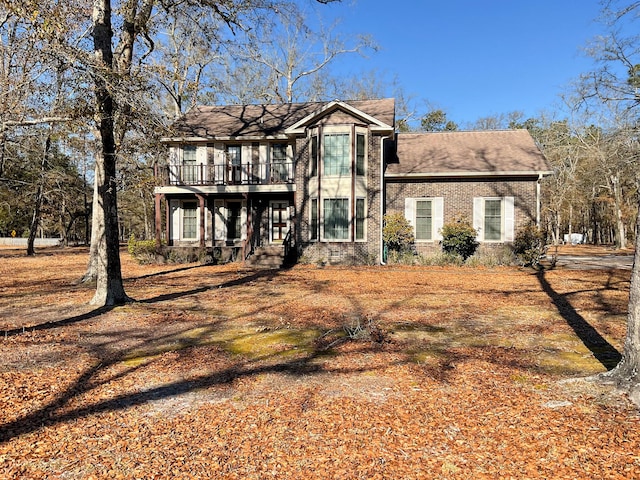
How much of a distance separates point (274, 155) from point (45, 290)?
11.5 meters

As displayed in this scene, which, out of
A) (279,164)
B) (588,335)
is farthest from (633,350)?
(279,164)

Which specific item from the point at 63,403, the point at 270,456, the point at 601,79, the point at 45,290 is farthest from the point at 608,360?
the point at 601,79

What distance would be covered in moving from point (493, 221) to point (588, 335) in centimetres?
1209

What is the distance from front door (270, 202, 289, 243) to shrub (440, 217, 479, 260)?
24.2 feet

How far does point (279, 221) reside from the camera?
20234 millimetres

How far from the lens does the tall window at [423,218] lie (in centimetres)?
1855

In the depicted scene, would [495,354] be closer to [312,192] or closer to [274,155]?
[312,192]

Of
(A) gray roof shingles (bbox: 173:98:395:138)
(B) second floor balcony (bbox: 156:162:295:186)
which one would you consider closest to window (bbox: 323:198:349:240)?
(B) second floor balcony (bbox: 156:162:295:186)

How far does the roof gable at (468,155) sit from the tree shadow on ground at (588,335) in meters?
8.57

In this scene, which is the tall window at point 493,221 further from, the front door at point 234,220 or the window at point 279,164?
the front door at point 234,220

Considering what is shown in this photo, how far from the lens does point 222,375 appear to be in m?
5.00

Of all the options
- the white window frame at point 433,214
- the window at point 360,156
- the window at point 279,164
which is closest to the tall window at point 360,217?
the window at point 360,156

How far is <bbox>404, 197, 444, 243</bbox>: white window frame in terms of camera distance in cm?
1838

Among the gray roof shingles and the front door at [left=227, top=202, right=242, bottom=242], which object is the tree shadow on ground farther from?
the front door at [left=227, top=202, right=242, bottom=242]
